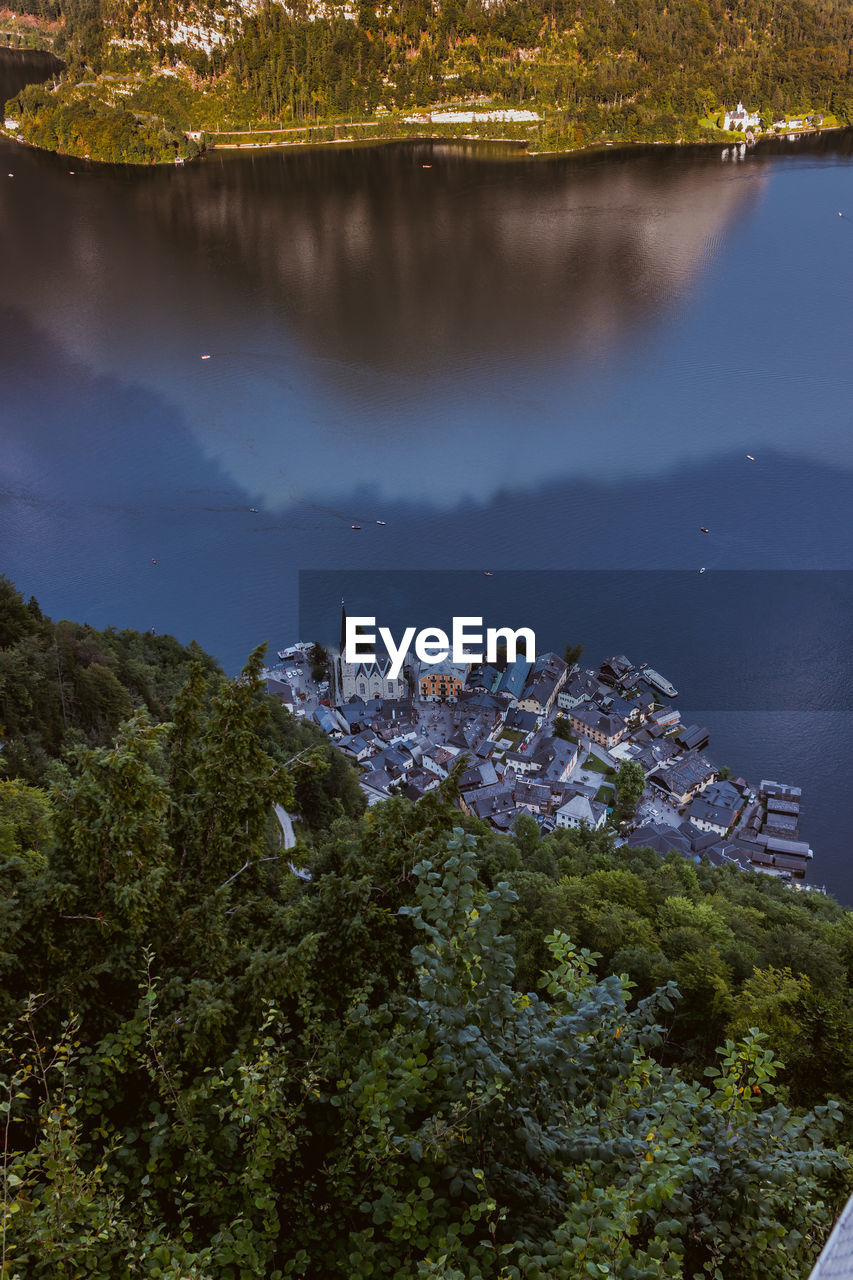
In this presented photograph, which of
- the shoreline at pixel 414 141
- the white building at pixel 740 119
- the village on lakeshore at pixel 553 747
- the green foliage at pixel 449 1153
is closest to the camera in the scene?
the green foliage at pixel 449 1153

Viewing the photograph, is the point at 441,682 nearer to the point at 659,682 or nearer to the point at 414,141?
the point at 659,682

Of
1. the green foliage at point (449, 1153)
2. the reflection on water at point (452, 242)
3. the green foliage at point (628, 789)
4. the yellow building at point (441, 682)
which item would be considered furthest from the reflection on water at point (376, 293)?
the green foliage at point (449, 1153)

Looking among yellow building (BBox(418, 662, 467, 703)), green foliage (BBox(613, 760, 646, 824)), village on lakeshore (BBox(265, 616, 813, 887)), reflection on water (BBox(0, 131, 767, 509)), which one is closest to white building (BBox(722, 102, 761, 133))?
reflection on water (BBox(0, 131, 767, 509))

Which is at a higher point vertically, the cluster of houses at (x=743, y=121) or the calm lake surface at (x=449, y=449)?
the cluster of houses at (x=743, y=121)

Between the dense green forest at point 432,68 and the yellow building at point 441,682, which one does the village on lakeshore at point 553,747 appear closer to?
the yellow building at point 441,682

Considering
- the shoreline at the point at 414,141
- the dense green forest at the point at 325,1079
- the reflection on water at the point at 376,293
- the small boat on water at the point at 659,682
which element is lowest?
the small boat on water at the point at 659,682

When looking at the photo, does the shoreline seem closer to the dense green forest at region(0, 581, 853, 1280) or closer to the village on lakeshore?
the village on lakeshore
